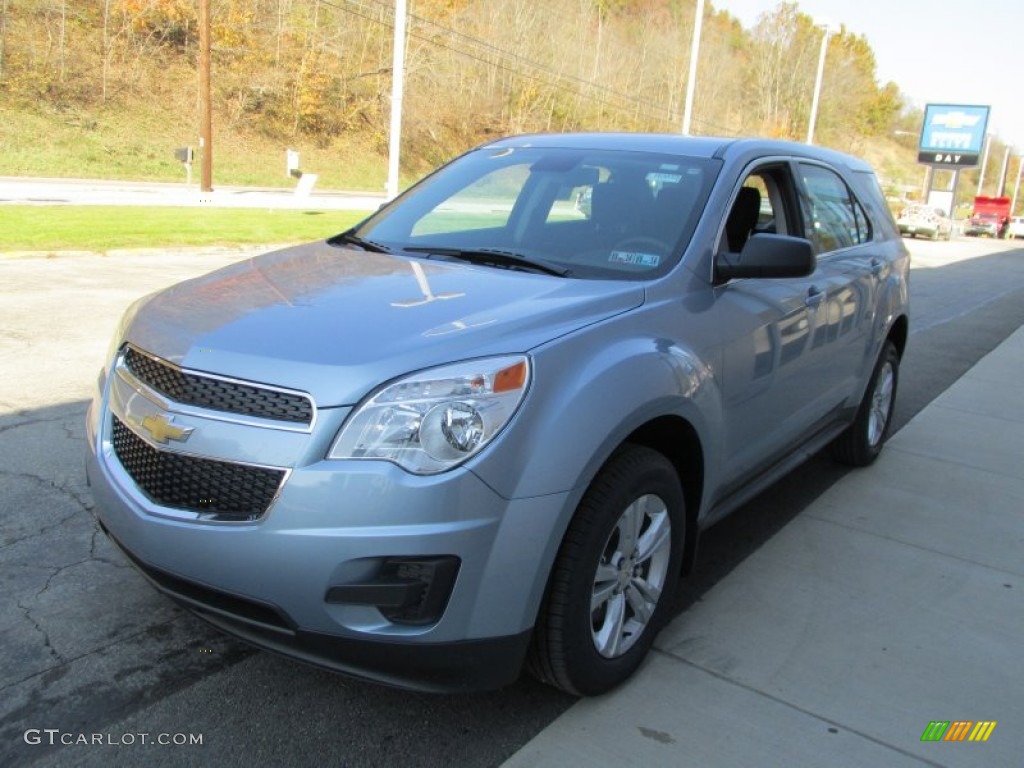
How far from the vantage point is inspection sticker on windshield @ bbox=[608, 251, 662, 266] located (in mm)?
3254

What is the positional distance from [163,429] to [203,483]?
0.70 ft

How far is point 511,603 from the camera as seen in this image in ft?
7.80

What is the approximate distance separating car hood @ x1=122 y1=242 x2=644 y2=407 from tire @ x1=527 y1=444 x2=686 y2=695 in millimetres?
502

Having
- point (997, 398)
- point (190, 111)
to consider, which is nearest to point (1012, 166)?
point (190, 111)

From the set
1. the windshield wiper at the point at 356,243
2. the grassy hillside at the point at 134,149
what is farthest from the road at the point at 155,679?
the grassy hillside at the point at 134,149

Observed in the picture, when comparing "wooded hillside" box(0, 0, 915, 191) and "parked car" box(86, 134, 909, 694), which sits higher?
"wooded hillside" box(0, 0, 915, 191)

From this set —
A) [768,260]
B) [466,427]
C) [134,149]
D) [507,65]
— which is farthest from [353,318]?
[507,65]

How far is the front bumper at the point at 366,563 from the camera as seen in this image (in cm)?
223

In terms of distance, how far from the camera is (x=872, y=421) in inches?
213

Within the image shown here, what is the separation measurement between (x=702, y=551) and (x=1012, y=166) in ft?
466

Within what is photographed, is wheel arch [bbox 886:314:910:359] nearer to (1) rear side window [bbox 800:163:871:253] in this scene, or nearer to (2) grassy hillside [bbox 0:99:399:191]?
→ (1) rear side window [bbox 800:163:871:253]

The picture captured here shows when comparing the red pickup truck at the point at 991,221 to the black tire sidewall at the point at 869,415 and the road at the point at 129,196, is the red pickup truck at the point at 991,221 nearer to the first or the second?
the road at the point at 129,196

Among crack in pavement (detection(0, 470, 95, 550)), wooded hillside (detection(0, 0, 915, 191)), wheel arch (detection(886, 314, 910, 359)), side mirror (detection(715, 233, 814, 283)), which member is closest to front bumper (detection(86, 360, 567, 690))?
side mirror (detection(715, 233, 814, 283))

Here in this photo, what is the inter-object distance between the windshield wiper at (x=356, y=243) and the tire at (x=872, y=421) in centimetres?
303
